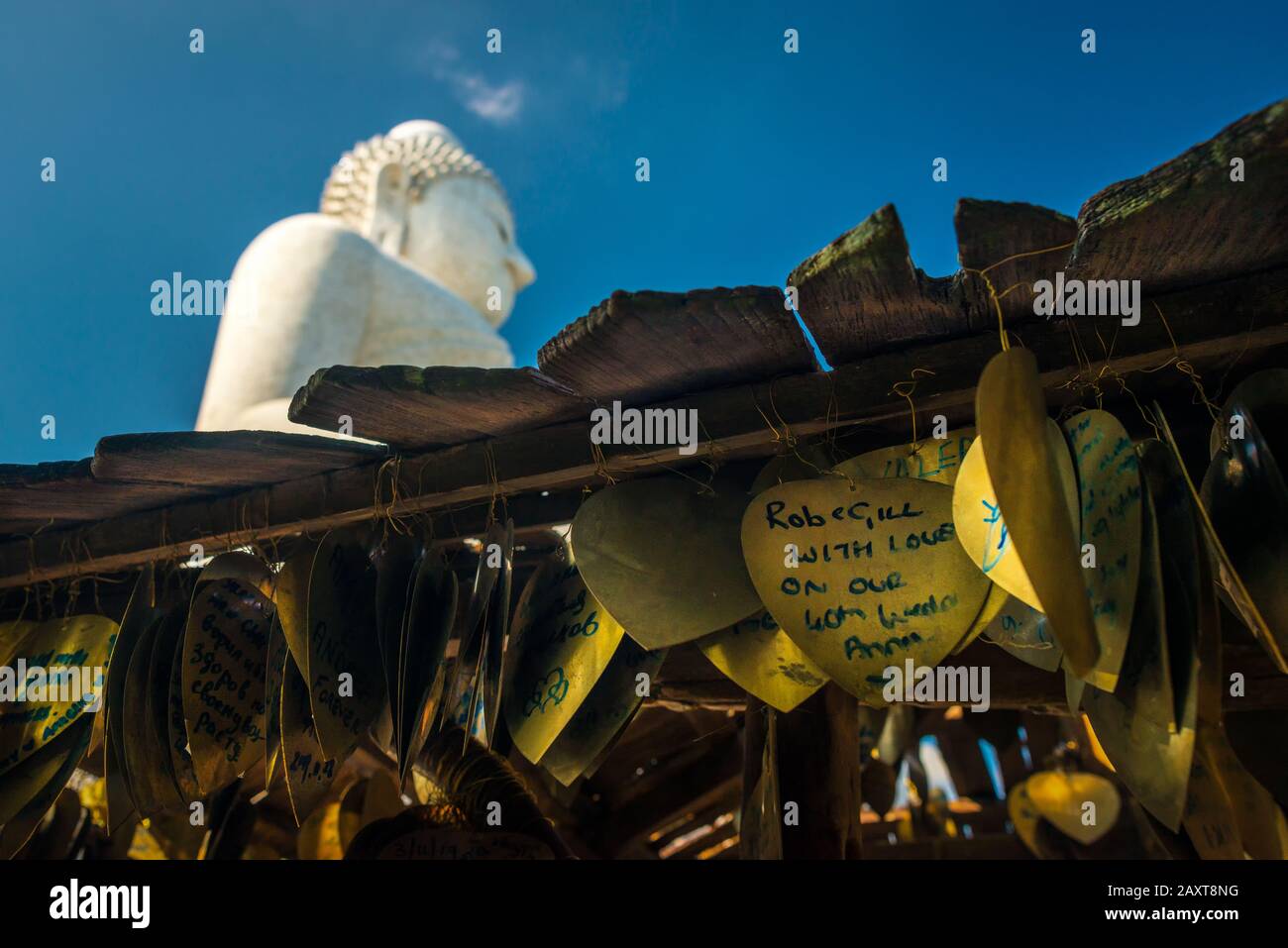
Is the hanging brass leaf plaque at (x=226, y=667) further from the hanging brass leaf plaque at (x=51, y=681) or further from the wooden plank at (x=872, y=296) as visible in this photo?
the wooden plank at (x=872, y=296)

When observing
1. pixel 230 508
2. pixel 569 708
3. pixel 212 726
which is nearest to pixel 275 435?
pixel 230 508

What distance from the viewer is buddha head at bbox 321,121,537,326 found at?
1082cm

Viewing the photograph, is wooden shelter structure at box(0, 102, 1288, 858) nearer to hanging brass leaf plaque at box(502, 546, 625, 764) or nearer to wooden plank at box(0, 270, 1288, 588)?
wooden plank at box(0, 270, 1288, 588)

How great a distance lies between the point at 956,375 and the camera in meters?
1.46

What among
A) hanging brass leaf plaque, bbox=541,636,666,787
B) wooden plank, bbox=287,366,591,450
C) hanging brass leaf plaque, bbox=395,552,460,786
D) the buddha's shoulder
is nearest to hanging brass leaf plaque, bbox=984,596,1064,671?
hanging brass leaf plaque, bbox=541,636,666,787

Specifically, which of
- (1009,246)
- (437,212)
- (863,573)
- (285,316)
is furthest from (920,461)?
(437,212)

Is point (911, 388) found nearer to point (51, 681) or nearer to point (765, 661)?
point (765, 661)

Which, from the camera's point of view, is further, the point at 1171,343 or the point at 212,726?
the point at 212,726

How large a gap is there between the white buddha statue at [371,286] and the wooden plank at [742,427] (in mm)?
Result: 5010

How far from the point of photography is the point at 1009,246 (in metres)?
1.26

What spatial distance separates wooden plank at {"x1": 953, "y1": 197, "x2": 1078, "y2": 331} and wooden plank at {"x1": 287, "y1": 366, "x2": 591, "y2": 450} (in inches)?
26.2
